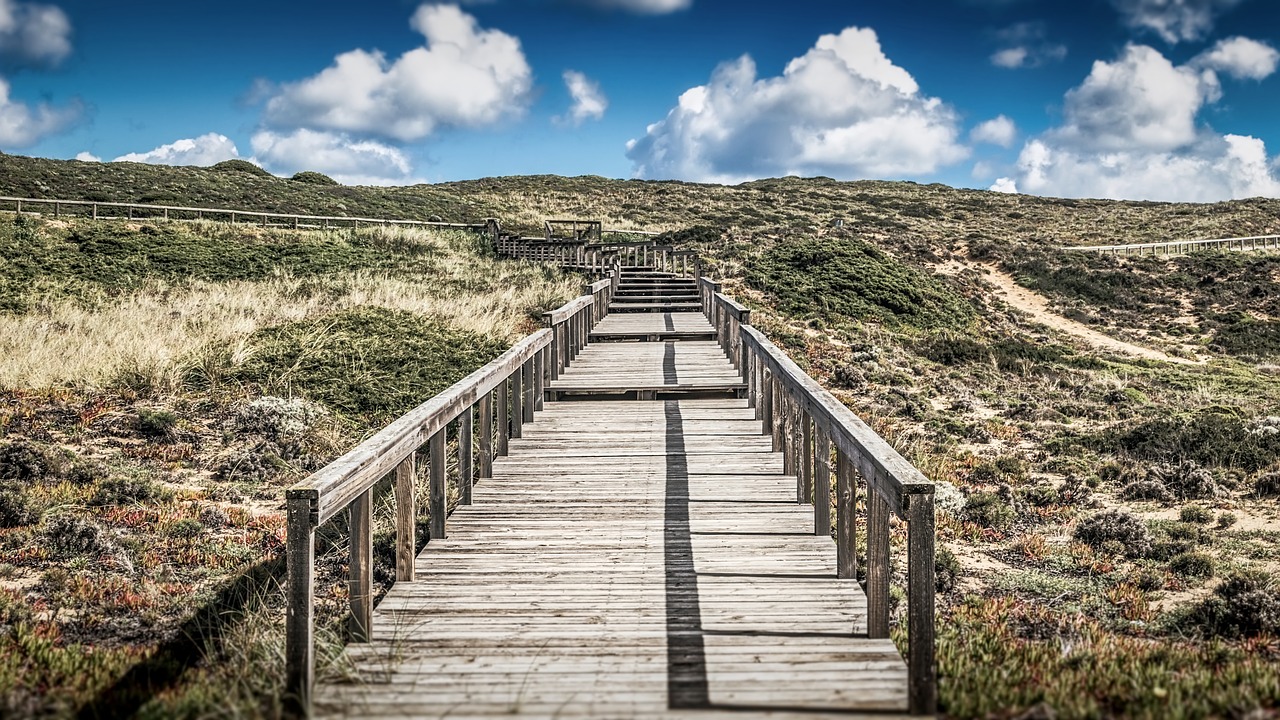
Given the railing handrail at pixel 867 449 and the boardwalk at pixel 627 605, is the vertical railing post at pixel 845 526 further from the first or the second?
the railing handrail at pixel 867 449

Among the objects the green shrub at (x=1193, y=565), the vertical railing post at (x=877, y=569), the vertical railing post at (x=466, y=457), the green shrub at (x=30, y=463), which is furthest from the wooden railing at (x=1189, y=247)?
the green shrub at (x=30, y=463)

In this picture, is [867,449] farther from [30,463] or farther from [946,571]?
[30,463]

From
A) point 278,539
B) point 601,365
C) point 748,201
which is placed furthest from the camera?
point 748,201

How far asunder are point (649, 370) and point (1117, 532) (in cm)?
581

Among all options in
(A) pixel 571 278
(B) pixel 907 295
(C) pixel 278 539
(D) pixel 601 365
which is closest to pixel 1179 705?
(C) pixel 278 539

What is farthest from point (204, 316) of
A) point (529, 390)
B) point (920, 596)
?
point (920, 596)

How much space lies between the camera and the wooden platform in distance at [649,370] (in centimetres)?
1015

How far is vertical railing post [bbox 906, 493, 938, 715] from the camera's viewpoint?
313 centimetres

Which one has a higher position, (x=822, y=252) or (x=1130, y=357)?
(x=822, y=252)

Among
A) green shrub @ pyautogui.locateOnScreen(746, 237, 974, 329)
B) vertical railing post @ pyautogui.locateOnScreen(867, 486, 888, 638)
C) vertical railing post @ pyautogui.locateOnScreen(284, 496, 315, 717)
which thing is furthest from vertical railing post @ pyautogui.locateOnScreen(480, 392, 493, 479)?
green shrub @ pyautogui.locateOnScreen(746, 237, 974, 329)

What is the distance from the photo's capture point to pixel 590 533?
17.6 feet

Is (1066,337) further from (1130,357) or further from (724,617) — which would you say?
(724,617)

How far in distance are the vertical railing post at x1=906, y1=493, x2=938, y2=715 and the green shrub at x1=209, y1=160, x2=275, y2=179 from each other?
6814cm

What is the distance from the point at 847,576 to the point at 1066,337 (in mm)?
26653
